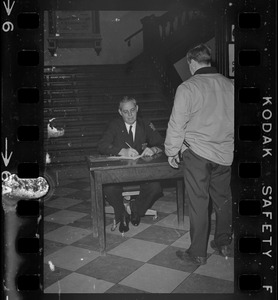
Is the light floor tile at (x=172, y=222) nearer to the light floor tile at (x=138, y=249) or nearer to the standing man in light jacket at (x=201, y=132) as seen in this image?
the light floor tile at (x=138, y=249)

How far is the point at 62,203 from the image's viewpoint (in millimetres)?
5641

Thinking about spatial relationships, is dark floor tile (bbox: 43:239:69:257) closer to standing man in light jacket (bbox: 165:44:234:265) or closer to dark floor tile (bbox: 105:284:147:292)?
dark floor tile (bbox: 105:284:147:292)

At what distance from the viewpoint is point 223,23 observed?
192 inches

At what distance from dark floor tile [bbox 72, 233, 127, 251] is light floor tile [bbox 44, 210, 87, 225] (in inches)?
26.5

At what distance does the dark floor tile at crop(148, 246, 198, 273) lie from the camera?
11.0ft

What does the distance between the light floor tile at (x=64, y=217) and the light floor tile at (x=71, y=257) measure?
36.2 inches

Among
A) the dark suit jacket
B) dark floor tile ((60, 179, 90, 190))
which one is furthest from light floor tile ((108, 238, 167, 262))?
dark floor tile ((60, 179, 90, 190))

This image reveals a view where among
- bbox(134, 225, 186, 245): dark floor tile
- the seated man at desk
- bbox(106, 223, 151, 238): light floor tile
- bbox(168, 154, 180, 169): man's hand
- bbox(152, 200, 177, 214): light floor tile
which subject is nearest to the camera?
bbox(168, 154, 180, 169): man's hand

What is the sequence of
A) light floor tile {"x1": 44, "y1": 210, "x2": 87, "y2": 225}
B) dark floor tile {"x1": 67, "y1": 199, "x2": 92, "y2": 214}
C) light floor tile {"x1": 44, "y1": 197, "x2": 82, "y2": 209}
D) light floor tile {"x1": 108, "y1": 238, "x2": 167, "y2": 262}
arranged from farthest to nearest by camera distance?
light floor tile {"x1": 44, "y1": 197, "x2": 82, "y2": 209}
dark floor tile {"x1": 67, "y1": 199, "x2": 92, "y2": 214}
light floor tile {"x1": 44, "y1": 210, "x2": 87, "y2": 225}
light floor tile {"x1": 108, "y1": 238, "x2": 167, "y2": 262}

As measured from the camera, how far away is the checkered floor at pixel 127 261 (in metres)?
3.02

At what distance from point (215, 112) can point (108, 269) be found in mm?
1787

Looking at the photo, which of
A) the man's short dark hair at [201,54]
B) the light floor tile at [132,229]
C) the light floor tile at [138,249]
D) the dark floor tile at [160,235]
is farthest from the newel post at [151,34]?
the light floor tile at [138,249]

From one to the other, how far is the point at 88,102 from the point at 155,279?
6.54 meters

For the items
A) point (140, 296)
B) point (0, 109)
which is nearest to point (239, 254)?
point (140, 296)
